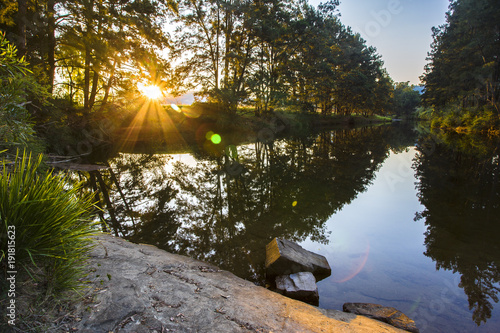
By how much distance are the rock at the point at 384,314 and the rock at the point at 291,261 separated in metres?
0.87

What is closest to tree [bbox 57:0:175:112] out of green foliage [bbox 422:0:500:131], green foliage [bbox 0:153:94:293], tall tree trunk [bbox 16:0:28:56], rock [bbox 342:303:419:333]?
tall tree trunk [bbox 16:0:28:56]

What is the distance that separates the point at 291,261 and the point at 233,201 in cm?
406

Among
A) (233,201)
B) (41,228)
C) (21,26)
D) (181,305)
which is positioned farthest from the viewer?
(21,26)

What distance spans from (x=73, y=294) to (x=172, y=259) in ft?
6.27

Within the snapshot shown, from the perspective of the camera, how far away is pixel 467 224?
6.22 meters

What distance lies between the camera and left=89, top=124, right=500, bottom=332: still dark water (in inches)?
157

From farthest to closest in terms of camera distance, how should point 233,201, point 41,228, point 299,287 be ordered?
point 233,201
point 299,287
point 41,228

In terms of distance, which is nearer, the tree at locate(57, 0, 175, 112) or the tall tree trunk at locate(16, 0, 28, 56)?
the tall tree trunk at locate(16, 0, 28, 56)

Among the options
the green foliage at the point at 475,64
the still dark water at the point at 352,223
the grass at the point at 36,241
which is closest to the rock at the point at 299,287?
the still dark water at the point at 352,223

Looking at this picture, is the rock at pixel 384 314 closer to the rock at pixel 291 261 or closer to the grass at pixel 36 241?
the rock at pixel 291 261

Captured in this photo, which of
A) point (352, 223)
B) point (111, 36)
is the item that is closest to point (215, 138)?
point (111, 36)

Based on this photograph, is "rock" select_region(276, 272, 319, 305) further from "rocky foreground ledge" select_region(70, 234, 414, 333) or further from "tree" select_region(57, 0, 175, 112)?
"tree" select_region(57, 0, 175, 112)

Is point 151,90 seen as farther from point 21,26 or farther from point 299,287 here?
point 299,287

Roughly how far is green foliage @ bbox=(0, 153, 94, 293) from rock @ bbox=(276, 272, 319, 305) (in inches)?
A: 112
